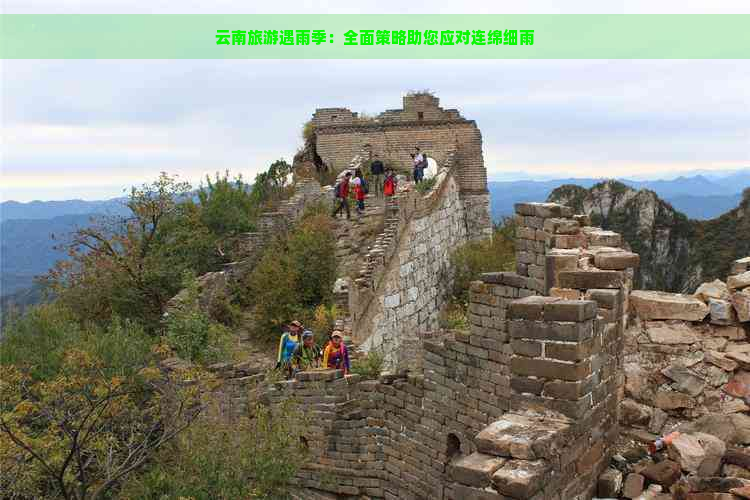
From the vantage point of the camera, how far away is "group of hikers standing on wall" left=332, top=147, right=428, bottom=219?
66.6ft

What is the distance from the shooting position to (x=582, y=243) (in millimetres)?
8062

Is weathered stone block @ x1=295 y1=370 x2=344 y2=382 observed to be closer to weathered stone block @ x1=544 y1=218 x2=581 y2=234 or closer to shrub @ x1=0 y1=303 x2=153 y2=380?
shrub @ x1=0 y1=303 x2=153 y2=380

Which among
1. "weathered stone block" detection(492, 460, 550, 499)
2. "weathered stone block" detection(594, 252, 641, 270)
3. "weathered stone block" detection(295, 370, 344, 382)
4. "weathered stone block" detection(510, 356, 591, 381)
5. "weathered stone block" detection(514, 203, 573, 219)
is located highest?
"weathered stone block" detection(514, 203, 573, 219)

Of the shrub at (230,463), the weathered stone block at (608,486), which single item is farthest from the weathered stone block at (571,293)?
the shrub at (230,463)

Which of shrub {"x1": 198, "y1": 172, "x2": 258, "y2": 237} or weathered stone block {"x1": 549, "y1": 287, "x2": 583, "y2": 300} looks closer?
weathered stone block {"x1": 549, "y1": 287, "x2": 583, "y2": 300}

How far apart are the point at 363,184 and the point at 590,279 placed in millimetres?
15685

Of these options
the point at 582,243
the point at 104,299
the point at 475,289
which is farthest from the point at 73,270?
the point at 582,243

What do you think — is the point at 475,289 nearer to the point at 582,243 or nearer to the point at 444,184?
the point at 582,243

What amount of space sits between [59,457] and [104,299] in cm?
802

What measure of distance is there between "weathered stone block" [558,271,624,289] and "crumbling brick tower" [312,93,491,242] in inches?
681

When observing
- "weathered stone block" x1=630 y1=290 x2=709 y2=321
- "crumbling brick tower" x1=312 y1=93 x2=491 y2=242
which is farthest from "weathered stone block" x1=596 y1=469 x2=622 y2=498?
"crumbling brick tower" x1=312 y1=93 x2=491 y2=242

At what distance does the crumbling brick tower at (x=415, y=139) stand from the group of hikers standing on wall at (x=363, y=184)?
852mm

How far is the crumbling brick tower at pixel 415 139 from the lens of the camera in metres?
23.4

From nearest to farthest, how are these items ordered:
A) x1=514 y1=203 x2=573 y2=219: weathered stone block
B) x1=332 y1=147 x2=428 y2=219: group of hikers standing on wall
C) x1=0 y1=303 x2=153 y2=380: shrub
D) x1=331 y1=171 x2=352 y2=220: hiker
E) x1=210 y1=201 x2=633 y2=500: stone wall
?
x1=210 y1=201 x2=633 y2=500: stone wall → x1=514 y1=203 x2=573 y2=219: weathered stone block → x1=0 y1=303 x2=153 y2=380: shrub → x1=331 y1=171 x2=352 y2=220: hiker → x1=332 y1=147 x2=428 y2=219: group of hikers standing on wall
